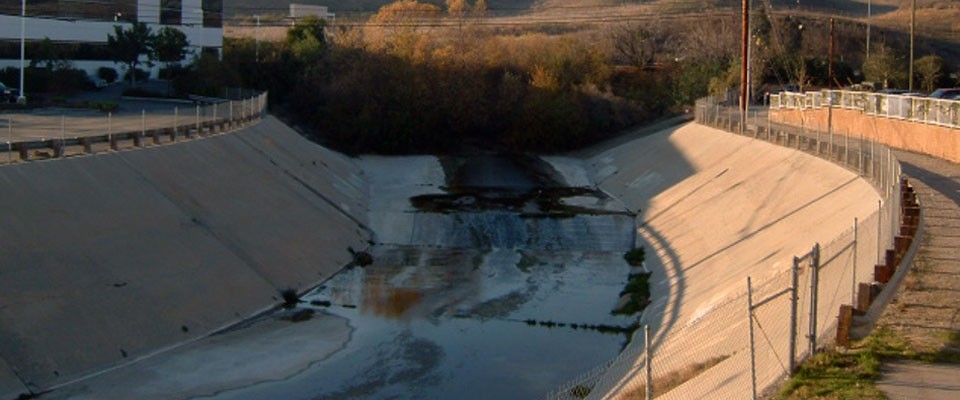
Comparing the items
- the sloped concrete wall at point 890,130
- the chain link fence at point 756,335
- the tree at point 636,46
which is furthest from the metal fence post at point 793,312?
the tree at point 636,46

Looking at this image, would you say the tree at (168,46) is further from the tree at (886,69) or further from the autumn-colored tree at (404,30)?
the tree at (886,69)

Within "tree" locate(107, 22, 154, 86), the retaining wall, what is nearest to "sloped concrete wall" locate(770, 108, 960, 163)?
the retaining wall

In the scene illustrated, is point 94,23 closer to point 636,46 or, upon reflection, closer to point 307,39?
point 307,39

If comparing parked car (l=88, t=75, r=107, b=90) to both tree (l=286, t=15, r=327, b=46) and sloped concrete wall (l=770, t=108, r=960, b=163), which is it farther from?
sloped concrete wall (l=770, t=108, r=960, b=163)

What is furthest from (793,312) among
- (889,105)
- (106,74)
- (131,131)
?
(106,74)

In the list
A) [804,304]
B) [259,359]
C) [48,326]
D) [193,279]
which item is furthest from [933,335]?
[193,279]

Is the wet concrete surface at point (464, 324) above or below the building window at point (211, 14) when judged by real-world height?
below
